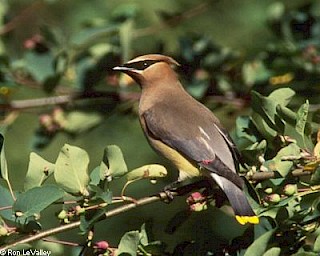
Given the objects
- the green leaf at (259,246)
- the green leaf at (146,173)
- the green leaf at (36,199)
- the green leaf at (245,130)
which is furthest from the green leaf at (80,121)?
the green leaf at (259,246)

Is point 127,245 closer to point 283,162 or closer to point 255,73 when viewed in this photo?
point 283,162

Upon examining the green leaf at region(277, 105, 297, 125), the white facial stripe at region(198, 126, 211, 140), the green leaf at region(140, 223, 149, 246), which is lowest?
the green leaf at region(140, 223, 149, 246)

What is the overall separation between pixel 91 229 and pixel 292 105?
53.4 inches

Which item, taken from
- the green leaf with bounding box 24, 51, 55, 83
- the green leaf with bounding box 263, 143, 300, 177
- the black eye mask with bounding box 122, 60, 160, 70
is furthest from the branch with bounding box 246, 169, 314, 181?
the green leaf with bounding box 24, 51, 55, 83

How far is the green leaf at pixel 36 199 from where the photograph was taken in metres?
2.39

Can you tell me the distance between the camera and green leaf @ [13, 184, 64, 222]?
7.84 ft

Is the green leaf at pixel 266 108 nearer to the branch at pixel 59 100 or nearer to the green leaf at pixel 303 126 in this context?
the green leaf at pixel 303 126

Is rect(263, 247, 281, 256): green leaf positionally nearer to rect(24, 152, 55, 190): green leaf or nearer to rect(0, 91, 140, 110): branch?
rect(24, 152, 55, 190): green leaf

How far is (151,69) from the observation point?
11.6 feet

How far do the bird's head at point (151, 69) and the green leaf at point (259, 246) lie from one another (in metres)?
1.25

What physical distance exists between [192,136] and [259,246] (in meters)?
0.81

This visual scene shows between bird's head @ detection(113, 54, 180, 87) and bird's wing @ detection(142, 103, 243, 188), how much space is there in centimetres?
20

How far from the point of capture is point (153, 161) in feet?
15.2

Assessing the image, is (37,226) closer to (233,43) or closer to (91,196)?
(91,196)
